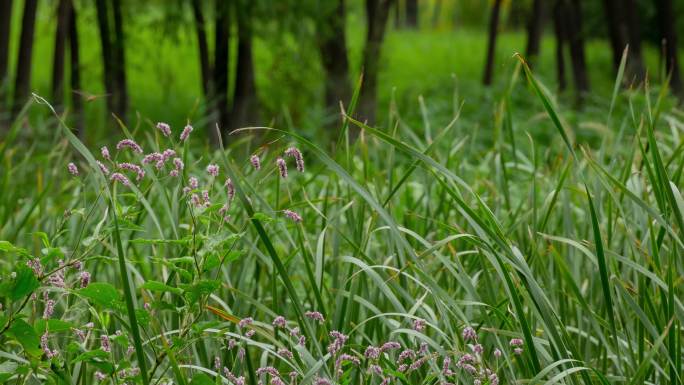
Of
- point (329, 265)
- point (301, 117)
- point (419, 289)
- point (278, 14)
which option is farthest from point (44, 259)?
point (301, 117)

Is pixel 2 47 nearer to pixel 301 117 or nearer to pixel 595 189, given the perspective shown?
pixel 301 117

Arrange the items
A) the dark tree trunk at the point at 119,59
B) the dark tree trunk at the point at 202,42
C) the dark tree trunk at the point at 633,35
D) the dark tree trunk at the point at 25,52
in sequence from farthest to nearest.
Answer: the dark tree trunk at the point at 633,35 < the dark tree trunk at the point at 119,59 < the dark tree trunk at the point at 202,42 < the dark tree trunk at the point at 25,52

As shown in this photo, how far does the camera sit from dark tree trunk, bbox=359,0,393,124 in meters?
10.3

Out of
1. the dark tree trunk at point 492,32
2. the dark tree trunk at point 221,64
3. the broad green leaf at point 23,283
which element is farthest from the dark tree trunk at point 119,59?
the broad green leaf at point 23,283

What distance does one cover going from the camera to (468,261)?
9.82 ft

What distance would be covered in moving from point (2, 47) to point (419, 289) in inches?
256

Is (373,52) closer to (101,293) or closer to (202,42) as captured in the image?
(202,42)

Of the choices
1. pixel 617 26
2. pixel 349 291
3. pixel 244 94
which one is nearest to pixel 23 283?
pixel 349 291

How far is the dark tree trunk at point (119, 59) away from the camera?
974 centimetres

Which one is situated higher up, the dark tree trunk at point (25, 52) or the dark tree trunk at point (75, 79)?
the dark tree trunk at point (25, 52)

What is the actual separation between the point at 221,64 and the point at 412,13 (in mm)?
25113

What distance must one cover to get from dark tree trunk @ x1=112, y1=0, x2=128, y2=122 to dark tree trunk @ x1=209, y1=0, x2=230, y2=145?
2.84 ft

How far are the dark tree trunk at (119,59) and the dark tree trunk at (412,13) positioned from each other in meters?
24.9

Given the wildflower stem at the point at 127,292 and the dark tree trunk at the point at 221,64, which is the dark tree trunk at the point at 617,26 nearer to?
the dark tree trunk at the point at 221,64
